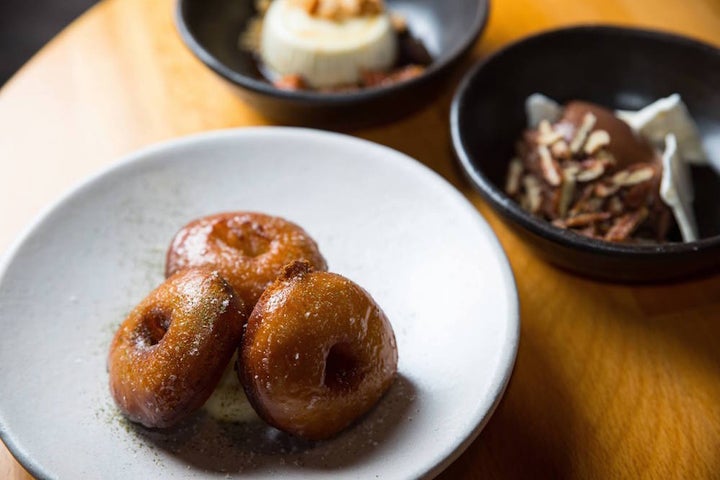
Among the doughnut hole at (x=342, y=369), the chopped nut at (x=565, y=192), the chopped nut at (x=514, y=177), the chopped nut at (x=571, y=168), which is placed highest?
the doughnut hole at (x=342, y=369)

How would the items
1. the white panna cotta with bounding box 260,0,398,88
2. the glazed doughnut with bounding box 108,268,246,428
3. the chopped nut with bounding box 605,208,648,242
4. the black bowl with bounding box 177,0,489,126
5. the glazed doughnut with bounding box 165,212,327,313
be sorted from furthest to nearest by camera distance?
the white panna cotta with bounding box 260,0,398,88
the black bowl with bounding box 177,0,489,126
the chopped nut with bounding box 605,208,648,242
the glazed doughnut with bounding box 165,212,327,313
the glazed doughnut with bounding box 108,268,246,428

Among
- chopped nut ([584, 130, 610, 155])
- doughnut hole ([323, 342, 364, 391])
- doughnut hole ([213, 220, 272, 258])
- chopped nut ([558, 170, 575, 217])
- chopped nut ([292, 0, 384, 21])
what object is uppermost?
chopped nut ([292, 0, 384, 21])

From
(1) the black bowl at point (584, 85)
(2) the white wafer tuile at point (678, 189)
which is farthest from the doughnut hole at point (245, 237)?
(2) the white wafer tuile at point (678, 189)

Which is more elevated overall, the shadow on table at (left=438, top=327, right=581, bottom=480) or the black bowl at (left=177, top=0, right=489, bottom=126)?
the black bowl at (left=177, top=0, right=489, bottom=126)

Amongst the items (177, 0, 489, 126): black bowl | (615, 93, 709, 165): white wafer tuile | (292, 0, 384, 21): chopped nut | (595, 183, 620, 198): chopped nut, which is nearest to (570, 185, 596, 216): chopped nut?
(595, 183, 620, 198): chopped nut

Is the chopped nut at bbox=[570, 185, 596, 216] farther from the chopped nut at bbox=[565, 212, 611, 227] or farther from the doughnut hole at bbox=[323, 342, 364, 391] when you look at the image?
the doughnut hole at bbox=[323, 342, 364, 391]

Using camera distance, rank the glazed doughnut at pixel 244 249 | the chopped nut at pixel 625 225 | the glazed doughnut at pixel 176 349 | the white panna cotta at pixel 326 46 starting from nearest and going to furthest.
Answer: the glazed doughnut at pixel 176 349 < the glazed doughnut at pixel 244 249 < the chopped nut at pixel 625 225 < the white panna cotta at pixel 326 46

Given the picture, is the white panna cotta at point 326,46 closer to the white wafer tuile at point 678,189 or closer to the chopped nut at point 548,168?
the chopped nut at point 548,168
